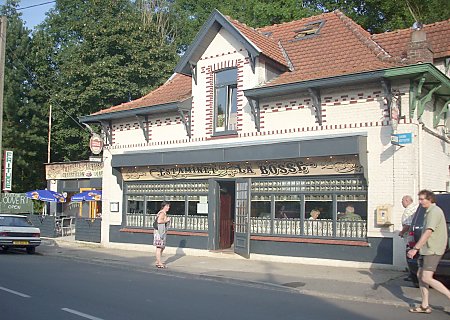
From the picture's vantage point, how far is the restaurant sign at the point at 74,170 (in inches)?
1112

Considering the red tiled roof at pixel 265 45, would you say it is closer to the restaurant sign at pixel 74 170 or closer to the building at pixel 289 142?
the building at pixel 289 142

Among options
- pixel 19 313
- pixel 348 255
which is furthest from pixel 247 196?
pixel 19 313

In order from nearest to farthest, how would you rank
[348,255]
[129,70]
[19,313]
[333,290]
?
[19,313]
[333,290]
[348,255]
[129,70]

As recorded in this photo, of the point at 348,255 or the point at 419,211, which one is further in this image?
the point at 348,255

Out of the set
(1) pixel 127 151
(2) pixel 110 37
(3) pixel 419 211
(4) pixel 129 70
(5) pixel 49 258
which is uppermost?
(2) pixel 110 37

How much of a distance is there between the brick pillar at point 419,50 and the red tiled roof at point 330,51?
61cm

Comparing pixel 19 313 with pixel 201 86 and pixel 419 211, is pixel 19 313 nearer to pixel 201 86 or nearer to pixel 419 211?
pixel 419 211

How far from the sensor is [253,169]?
55.1ft

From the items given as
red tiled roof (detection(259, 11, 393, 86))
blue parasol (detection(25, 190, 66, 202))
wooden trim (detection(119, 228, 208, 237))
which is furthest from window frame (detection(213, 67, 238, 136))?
blue parasol (detection(25, 190, 66, 202))

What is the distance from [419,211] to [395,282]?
235cm

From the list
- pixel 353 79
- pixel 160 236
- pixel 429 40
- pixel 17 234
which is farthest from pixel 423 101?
pixel 17 234

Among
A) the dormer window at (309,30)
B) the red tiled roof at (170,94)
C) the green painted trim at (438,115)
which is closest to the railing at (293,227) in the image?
the green painted trim at (438,115)

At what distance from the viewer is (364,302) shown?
33.5 ft

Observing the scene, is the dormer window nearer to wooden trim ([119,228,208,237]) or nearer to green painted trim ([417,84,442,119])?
green painted trim ([417,84,442,119])
